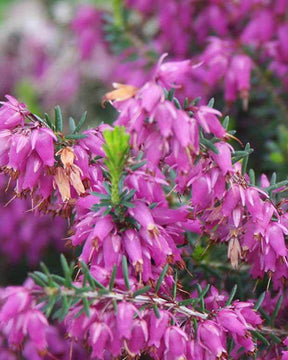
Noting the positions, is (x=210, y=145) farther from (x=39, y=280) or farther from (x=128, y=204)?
(x=39, y=280)

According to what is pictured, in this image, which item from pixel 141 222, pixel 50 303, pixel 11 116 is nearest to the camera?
pixel 50 303

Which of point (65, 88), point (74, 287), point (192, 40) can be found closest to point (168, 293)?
point (74, 287)

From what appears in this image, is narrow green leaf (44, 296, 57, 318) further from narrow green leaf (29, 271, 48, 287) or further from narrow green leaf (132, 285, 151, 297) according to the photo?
narrow green leaf (132, 285, 151, 297)

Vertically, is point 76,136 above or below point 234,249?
above

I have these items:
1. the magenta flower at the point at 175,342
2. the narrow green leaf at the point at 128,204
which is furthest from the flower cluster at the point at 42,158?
the magenta flower at the point at 175,342

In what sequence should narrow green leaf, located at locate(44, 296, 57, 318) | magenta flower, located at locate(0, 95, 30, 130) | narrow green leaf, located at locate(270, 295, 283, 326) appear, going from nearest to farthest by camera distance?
narrow green leaf, located at locate(44, 296, 57, 318) → magenta flower, located at locate(0, 95, 30, 130) → narrow green leaf, located at locate(270, 295, 283, 326)

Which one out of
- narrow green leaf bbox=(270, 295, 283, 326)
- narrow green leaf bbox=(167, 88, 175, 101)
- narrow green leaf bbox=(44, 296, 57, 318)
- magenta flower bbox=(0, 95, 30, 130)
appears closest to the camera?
narrow green leaf bbox=(44, 296, 57, 318)

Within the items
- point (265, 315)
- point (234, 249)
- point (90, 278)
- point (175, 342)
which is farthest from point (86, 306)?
point (265, 315)

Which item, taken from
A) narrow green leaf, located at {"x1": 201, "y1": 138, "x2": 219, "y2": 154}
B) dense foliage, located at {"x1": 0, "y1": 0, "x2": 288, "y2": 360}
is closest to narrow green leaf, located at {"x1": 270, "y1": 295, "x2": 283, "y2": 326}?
dense foliage, located at {"x1": 0, "y1": 0, "x2": 288, "y2": 360}
